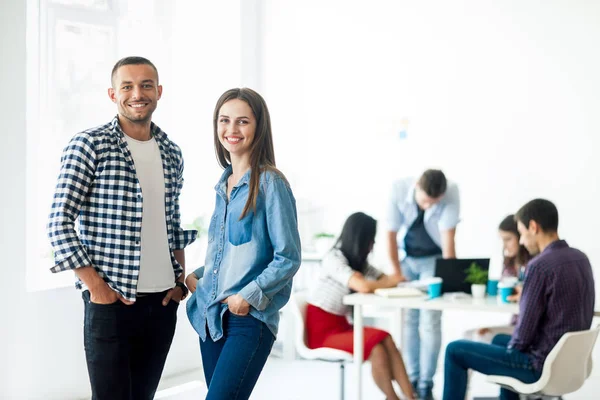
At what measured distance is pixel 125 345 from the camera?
2.22 metres

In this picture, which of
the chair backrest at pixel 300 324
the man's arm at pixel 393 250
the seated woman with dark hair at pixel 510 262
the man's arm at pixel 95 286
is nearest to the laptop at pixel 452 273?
the seated woman with dark hair at pixel 510 262

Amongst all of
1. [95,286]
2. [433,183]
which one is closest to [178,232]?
[95,286]

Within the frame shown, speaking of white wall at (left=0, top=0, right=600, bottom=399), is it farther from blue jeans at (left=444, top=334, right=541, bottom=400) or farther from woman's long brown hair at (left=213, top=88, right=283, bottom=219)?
woman's long brown hair at (left=213, top=88, right=283, bottom=219)

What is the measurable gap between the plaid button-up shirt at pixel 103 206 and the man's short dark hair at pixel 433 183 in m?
2.30

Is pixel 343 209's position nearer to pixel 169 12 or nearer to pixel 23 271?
pixel 169 12

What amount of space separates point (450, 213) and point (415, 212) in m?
0.21

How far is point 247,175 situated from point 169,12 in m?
3.37

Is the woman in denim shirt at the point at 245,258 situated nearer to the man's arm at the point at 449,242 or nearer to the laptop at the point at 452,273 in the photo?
the laptop at the point at 452,273

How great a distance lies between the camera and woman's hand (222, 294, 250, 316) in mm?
2020

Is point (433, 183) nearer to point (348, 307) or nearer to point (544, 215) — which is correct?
point (348, 307)

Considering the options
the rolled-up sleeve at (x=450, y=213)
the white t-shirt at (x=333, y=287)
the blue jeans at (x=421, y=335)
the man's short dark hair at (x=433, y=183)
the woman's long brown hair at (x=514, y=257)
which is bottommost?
the blue jeans at (x=421, y=335)

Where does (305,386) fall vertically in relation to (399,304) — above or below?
below

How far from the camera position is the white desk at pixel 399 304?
3.38 metres

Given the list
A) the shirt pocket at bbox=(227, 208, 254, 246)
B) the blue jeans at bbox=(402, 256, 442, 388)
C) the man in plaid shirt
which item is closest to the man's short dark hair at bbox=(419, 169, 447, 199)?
the blue jeans at bbox=(402, 256, 442, 388)
